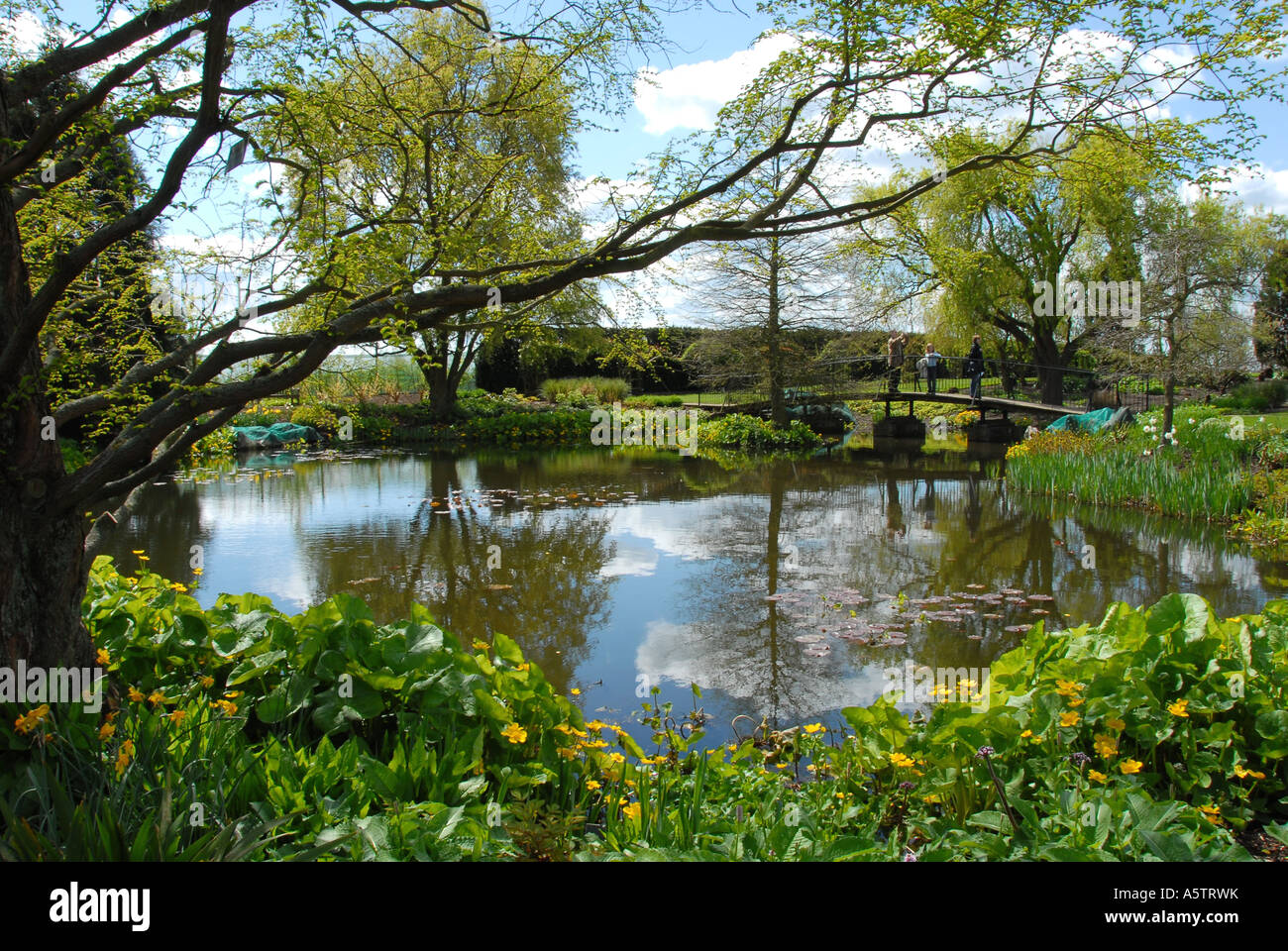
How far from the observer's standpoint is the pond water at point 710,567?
561 cm

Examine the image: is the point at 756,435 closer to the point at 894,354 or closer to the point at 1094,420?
the point at 894,354

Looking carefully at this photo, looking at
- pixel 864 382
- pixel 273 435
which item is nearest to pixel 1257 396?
pixel 864 382

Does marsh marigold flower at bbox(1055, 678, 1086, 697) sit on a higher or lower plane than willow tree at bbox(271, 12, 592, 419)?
lower

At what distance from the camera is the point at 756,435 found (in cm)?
2159

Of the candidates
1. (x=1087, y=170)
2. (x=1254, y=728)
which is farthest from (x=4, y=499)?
(x=1087, y=170)

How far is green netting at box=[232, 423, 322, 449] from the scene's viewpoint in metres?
21.4

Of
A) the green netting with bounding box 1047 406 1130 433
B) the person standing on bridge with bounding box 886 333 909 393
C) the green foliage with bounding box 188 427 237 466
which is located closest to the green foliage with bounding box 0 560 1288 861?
the green foliage with bounding box 188 427 237 466

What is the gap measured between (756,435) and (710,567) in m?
13.5

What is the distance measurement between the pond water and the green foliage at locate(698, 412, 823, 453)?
6.35m

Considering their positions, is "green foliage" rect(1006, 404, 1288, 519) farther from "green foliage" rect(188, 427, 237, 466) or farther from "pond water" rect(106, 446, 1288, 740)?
"green foliage" rect(188, 427, 237, 466)

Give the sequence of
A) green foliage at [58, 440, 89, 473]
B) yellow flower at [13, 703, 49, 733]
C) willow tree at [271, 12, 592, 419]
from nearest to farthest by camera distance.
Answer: yellow flower at [13, 703, 49, 733] → willow tree at [271, 12, 592, 419] → green foliage at [58, 440, 89, 473]

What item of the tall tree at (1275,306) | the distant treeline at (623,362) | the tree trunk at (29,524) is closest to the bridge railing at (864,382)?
the distant treeline at (623,362)
